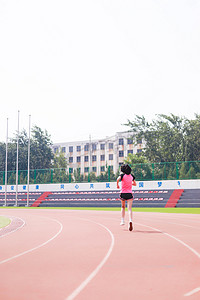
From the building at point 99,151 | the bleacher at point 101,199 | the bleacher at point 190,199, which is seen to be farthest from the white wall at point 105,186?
the building at point 99,151

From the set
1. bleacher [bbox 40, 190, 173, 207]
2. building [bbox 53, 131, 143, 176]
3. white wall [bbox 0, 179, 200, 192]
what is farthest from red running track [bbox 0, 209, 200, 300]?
building [bbox 53, 131, 143, 176]

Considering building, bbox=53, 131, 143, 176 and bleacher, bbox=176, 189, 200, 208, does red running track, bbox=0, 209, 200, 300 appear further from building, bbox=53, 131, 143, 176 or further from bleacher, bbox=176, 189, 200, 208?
building, bbox=53, 131, 143, 176

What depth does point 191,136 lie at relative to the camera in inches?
2213

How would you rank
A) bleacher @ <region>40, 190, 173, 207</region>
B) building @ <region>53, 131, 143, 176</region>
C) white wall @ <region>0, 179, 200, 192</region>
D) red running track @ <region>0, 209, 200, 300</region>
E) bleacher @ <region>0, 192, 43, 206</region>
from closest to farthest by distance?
red running track @ <region>0, 209, 200, 300</region> → bleacher @ <region>40, 190, 173, 207</region> → white wall @ <region>0, 179, 200, 192</region> → bleacher @ <region>0, 192, 43, 206</region> → building @ <region>53, 131, 143, 176</region>

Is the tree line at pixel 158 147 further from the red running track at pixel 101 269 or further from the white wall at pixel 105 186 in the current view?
the red running track at pixel 101 269

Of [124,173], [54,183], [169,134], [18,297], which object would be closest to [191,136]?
[169,134]

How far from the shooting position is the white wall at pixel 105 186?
3894cm

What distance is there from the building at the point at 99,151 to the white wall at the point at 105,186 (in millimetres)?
47815

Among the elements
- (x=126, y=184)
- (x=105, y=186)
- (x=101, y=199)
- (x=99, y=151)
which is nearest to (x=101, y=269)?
(x=126, y=184)

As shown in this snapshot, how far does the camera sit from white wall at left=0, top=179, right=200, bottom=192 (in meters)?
38.9

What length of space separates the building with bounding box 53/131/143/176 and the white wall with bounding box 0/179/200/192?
4782 centimetres

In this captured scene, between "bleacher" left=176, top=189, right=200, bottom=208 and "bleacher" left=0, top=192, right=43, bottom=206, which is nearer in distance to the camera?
"bleacher" left=176, top=189, right=200, bottom=208

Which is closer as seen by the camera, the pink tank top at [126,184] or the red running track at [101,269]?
the red running track at [101,269]

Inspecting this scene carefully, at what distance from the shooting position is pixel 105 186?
43.8 m
